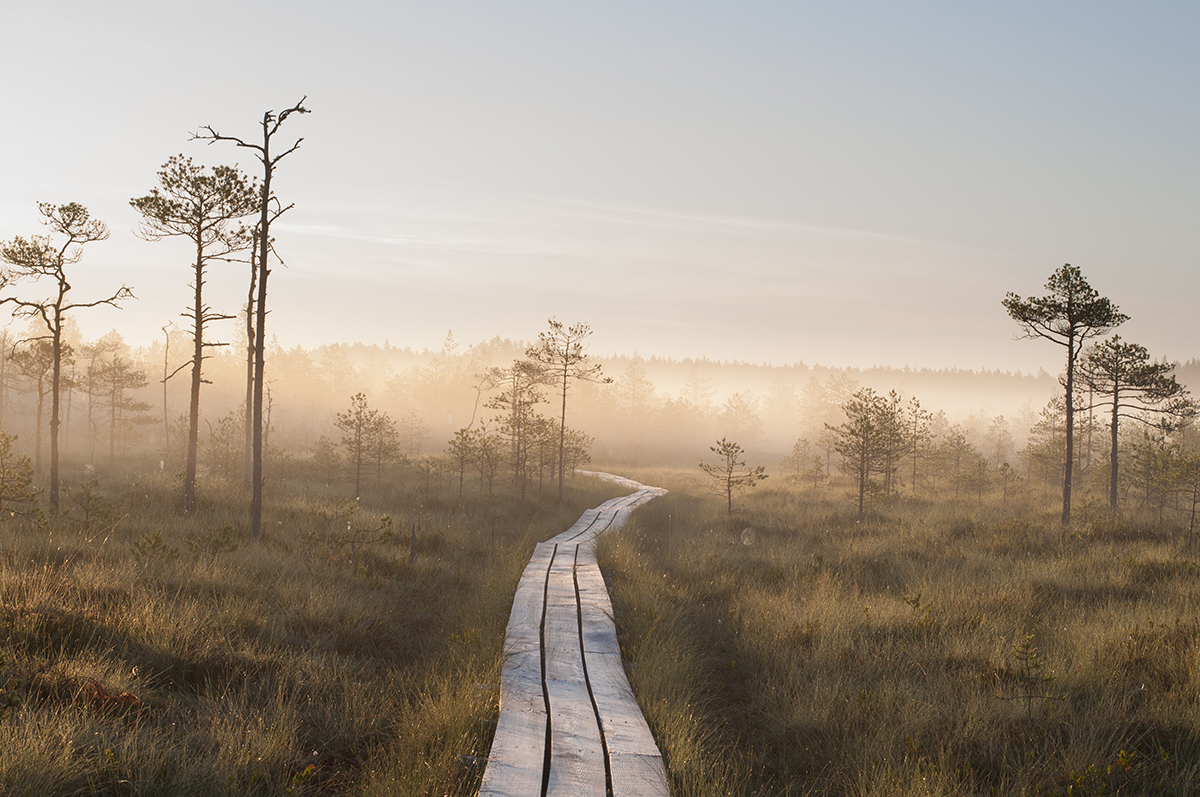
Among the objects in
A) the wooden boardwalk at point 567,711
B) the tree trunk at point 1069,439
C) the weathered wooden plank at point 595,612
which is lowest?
the weathered wooden plank at point 595,612

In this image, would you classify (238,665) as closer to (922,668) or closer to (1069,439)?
(922,668)

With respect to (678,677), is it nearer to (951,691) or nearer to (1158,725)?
(951,691)

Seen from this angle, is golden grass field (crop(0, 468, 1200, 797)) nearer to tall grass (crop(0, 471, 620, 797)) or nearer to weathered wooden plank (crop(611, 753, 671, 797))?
tall grass (crop(0, 471, 620, 797))

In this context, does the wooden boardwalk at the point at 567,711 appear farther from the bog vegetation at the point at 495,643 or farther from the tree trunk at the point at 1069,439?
the tree trunk at the point at 1069,439

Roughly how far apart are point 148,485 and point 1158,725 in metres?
23.1

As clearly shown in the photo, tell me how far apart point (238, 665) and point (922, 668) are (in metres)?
7.30

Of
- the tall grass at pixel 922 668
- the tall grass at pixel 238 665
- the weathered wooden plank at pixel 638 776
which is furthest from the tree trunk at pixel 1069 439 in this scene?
the weathered wooden plank at pixel 638 776

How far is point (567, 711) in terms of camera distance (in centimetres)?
564

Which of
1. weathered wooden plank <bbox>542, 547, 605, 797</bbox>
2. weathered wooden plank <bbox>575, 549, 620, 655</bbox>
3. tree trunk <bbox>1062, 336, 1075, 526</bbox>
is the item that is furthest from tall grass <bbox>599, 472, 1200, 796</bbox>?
tree trunk <bbox>1062, 336, 1075, 526</bbox>

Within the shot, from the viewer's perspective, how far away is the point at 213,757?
4258mm

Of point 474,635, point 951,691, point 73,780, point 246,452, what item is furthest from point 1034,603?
point 246,452

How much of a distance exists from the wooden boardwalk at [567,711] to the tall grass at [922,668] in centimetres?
29

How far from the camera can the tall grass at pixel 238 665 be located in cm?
416

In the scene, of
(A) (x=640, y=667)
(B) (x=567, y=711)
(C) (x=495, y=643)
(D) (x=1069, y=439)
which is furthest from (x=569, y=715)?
(D) (x=1069, y=439)
